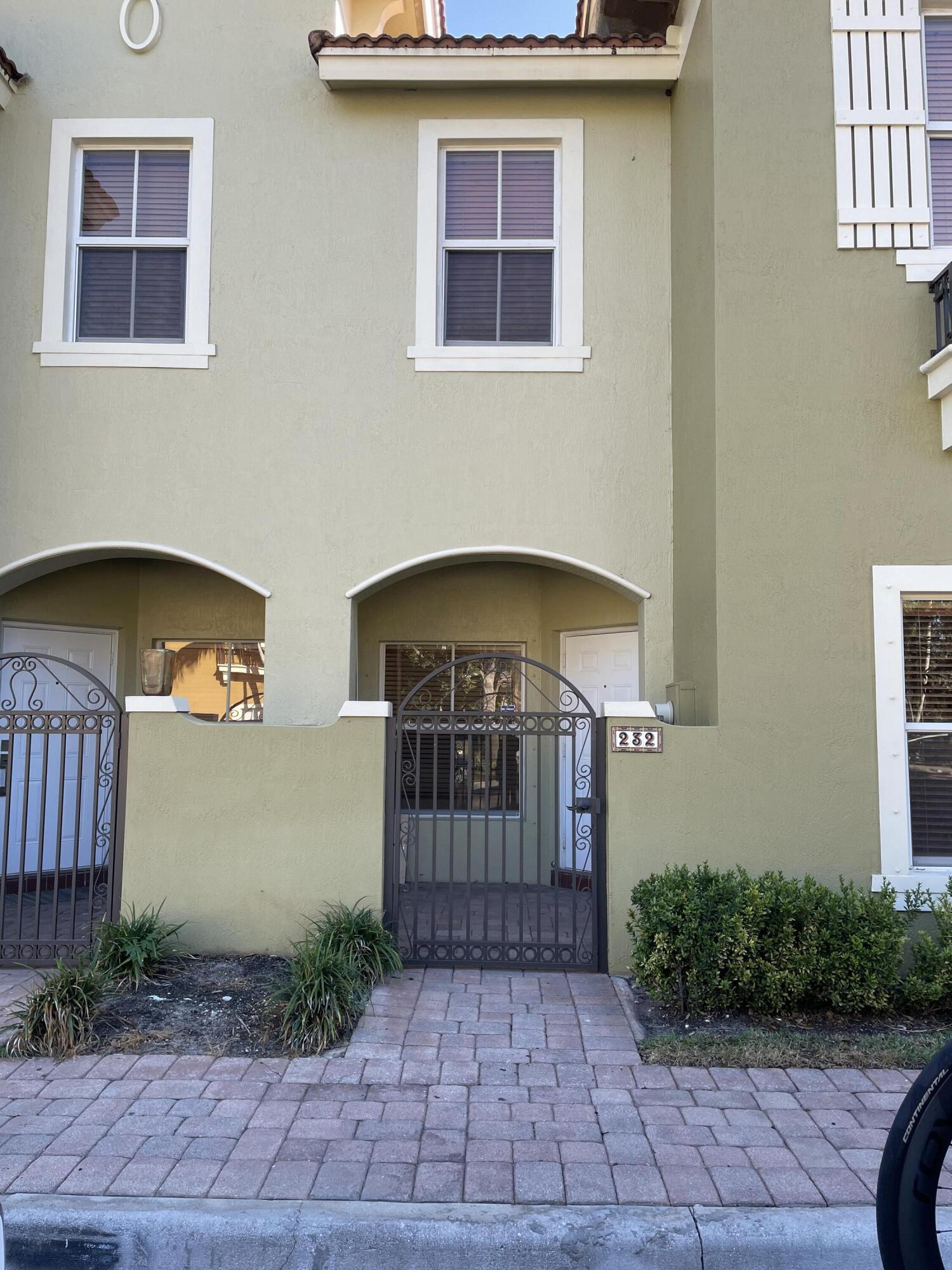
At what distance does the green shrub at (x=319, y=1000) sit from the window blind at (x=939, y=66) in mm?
6993

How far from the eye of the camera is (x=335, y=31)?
748 centimetres

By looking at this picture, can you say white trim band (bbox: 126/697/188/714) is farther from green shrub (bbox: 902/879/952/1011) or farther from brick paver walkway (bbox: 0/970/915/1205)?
green shrub (bbox: 902/879/952/1011)

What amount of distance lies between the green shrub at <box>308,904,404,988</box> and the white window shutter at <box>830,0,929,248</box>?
221 inches

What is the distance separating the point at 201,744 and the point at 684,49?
647 centimetres

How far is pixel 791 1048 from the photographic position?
4.72m

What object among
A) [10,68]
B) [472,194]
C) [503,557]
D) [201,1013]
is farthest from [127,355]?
[201,1013]

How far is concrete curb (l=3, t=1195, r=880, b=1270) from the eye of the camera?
10.5ft

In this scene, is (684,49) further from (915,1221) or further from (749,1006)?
(915,1221)

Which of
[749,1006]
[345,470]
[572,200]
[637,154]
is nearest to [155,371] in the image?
[345,470]

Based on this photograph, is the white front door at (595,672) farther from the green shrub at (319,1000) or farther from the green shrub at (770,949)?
the green shrub at (319,1000)

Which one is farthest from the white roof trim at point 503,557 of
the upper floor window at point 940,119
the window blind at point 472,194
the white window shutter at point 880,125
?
the upper floor window at point 940,119

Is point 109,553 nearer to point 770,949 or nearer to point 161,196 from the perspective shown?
point 161,196

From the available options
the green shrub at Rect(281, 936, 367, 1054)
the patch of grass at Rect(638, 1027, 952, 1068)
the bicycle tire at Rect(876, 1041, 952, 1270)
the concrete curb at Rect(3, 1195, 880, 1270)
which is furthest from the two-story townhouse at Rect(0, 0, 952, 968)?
the bicycle tire at Rect(876, 1041, 952, 1270)

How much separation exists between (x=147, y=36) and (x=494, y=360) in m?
4.00
